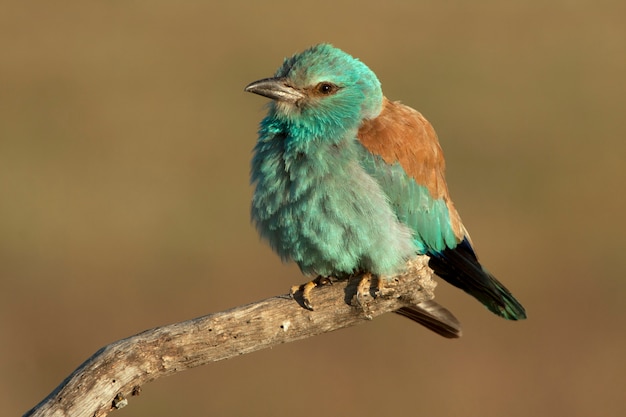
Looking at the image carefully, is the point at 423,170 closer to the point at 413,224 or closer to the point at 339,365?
the point at 413,224

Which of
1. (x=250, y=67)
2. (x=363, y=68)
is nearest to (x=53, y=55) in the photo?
(x=250, y=67)

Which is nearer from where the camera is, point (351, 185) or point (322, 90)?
point (351, 185)

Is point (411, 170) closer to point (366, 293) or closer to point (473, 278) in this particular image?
point (473, 278)

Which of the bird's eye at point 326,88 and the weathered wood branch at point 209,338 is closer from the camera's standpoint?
the weathered wood branch at point 209,338

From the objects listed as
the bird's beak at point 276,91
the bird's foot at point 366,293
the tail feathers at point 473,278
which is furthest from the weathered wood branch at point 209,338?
the bird's beak at point 276,91

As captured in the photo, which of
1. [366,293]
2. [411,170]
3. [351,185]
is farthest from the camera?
[411,170]

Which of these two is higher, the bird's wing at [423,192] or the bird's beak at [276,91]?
the bird's beak at [276,91]

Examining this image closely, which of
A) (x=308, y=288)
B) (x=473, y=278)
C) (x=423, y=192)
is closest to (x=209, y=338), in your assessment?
(x=308, y=288)

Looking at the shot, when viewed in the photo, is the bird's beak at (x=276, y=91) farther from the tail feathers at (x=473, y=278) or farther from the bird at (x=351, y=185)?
the tail feathers at (x=473, y=278)
